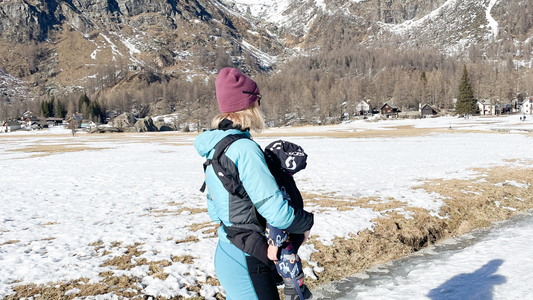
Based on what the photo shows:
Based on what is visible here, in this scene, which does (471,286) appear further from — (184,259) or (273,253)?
(184,259)

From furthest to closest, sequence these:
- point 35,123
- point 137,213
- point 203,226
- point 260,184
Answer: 1. point 35,123
2. point 137,213
3. point 203,226
4. point 260,184

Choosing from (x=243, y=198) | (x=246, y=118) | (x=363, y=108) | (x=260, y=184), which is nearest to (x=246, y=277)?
(x=243, y=198)

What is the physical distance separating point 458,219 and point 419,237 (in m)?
2.25

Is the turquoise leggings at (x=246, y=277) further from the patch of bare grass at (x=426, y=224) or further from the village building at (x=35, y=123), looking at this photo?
the village building at (x=35, y=123)

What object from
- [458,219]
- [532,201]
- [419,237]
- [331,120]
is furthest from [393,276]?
[331,120]

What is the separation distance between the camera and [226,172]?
2.60 metres

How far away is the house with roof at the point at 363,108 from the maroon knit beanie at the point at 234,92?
165 m

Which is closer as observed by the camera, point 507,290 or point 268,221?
point 268,221

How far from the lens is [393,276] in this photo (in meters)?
6.68

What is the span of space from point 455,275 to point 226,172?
236 inches

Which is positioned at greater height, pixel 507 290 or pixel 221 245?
pixel 221 245

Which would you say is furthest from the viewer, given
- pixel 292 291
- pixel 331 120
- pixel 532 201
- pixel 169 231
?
pixel 331 120

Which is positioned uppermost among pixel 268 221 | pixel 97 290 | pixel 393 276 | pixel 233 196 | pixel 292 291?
pixel 233 196

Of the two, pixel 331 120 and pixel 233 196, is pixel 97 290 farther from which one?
pixel 331 120
